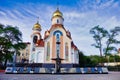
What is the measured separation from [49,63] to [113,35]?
18726 millimetres

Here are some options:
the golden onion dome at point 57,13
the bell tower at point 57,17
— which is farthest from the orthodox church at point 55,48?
the golden onion dome at point 57,13

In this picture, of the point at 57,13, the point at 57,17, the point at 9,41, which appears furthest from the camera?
the point at 57,13

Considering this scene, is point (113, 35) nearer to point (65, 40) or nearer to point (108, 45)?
point (108, 45)

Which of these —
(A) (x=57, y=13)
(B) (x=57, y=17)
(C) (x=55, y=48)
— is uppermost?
(A) (x=57, y=13)

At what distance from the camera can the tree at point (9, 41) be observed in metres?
39.9

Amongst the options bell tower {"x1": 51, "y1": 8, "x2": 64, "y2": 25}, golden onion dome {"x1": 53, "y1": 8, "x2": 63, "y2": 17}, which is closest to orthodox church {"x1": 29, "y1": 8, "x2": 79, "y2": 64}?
bell tower {"x1": 51, "y1": 8, "x2": 64, "y2": 25}

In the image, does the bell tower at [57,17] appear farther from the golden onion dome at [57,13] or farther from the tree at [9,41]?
the tree at [9,41]

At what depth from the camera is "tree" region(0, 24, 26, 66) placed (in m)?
39.9

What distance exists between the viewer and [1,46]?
1591 inches

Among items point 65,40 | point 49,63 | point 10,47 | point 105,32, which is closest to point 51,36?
point 65,40

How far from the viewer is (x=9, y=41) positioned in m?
41.2

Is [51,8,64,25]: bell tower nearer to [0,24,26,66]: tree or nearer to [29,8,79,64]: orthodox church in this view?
[29,8,79,64]: orthodox church

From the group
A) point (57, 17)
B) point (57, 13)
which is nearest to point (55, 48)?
point (57, 17)

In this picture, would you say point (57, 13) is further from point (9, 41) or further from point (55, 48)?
point (9, 41)
